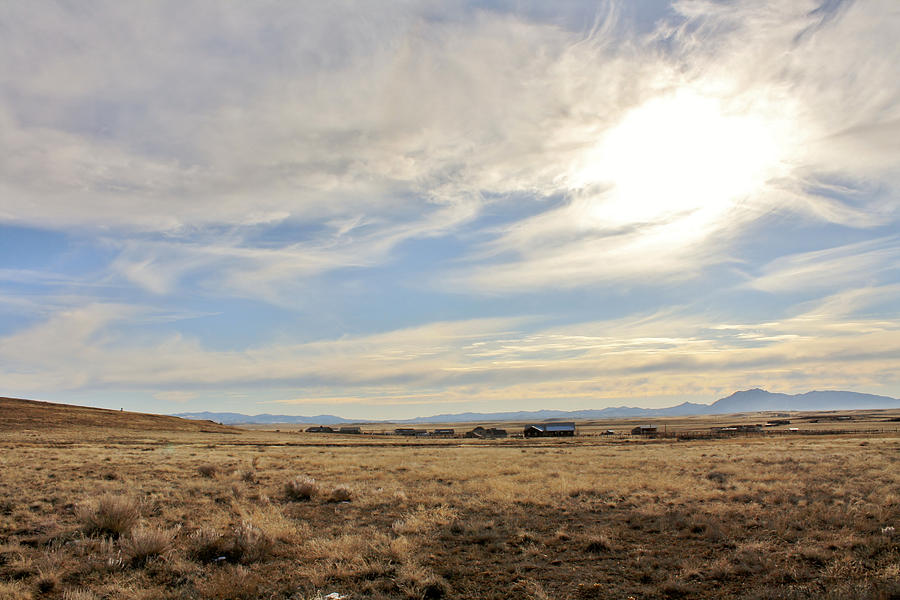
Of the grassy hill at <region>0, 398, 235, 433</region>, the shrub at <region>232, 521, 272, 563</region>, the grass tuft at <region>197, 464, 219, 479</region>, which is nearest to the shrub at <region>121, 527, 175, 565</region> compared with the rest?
the shrub at <region>232, 521, 272, 563</region>

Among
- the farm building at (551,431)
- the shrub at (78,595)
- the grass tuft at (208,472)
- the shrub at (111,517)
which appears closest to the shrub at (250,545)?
the shrub at (78,595)

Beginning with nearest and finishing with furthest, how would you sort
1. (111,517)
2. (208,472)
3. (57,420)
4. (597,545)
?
(597,545), (111,517), (208,472), (57,420)

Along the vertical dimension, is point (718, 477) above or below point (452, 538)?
below

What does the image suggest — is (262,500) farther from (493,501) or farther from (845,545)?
(845,545)

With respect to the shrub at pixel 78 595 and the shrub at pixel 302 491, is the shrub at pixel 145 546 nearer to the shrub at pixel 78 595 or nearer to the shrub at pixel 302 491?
the shrub at pixel 78 595

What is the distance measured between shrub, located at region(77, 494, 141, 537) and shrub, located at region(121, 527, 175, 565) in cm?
172

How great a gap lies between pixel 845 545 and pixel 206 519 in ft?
50.3

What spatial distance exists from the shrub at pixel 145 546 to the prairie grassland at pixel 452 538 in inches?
1.2

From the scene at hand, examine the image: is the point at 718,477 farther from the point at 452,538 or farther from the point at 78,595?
the point at 78,595

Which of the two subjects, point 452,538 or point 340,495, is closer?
point 452,538

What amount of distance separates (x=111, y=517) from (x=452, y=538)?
820 centimetres

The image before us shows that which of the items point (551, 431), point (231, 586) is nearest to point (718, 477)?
point (231, 586)

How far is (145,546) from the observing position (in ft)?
33.3

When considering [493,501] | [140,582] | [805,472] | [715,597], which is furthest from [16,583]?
[805,472]
